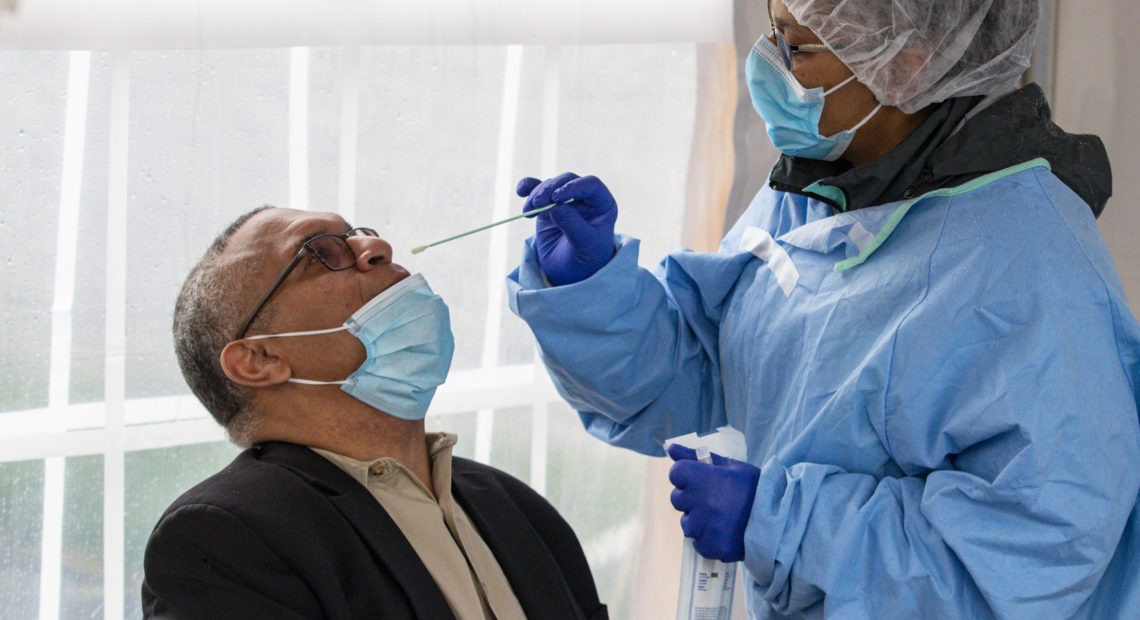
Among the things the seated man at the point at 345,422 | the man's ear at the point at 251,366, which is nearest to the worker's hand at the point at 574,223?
the seated man at the point at 345,422

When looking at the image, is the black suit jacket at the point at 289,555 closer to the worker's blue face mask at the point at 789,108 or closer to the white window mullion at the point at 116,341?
the white window mullion at the point at 116,341

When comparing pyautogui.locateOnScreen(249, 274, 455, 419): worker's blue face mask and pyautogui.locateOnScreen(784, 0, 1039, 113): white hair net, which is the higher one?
pyautogui.locateOnScreen(784, 0, 1039, 113): white hair net

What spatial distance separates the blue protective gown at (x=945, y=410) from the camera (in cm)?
135

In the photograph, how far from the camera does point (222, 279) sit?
5.24 feet

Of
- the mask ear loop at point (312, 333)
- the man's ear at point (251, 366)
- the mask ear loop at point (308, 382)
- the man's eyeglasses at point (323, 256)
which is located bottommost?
the mask ear loop at point (308, 382)

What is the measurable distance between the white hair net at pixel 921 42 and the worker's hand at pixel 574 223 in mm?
401

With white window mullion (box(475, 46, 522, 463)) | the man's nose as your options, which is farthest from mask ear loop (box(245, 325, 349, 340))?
white window mullion (box(475, 46, 522, 463))

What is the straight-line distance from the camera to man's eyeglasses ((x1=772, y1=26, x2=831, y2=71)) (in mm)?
1561

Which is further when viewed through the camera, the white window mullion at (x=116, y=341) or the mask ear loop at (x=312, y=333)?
the white window mullion at (x=116, y=341)

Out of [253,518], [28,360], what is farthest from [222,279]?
[28,360]

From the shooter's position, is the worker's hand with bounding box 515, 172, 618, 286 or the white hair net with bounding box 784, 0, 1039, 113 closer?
the white hair net with bounding box 784, 0, 1039, 113

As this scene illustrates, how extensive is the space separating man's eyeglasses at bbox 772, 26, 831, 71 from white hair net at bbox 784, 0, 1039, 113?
25mm

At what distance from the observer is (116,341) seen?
194 centimetres

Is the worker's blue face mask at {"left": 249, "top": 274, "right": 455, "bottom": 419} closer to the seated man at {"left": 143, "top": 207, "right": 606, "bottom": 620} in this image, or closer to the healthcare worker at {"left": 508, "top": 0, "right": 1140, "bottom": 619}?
the seated man at {"left": 143, "top": 207, "right": 606, "bottom": 620}
